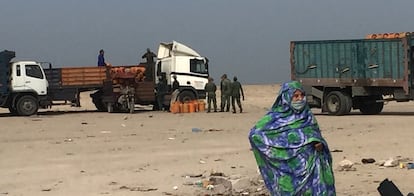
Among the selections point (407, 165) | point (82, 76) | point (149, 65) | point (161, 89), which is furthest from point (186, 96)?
point (407, 165)

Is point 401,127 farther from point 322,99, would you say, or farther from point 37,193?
point 37,193

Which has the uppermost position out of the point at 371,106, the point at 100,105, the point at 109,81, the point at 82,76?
the point at 82,76

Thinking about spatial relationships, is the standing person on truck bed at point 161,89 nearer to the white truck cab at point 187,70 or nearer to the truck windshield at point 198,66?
the white truck cab at point 187,70

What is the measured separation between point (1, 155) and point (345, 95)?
15.1 m

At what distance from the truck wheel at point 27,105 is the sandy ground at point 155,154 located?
6701mm

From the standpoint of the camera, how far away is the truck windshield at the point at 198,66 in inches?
1391

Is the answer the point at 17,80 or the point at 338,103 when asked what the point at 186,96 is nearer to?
the point at 17,80

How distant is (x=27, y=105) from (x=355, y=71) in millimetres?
14359

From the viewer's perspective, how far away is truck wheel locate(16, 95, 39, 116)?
3303cm

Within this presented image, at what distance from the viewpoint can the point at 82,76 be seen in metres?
35.3

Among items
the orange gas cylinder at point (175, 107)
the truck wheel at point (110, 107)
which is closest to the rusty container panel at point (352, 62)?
the orange gas cylinder at point (175, 107)

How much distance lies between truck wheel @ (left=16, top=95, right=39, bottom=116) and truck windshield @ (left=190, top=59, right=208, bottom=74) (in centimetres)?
730

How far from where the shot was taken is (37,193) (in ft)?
35.6

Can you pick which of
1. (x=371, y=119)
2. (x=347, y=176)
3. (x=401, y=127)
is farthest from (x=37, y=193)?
(x=371, y=119)
